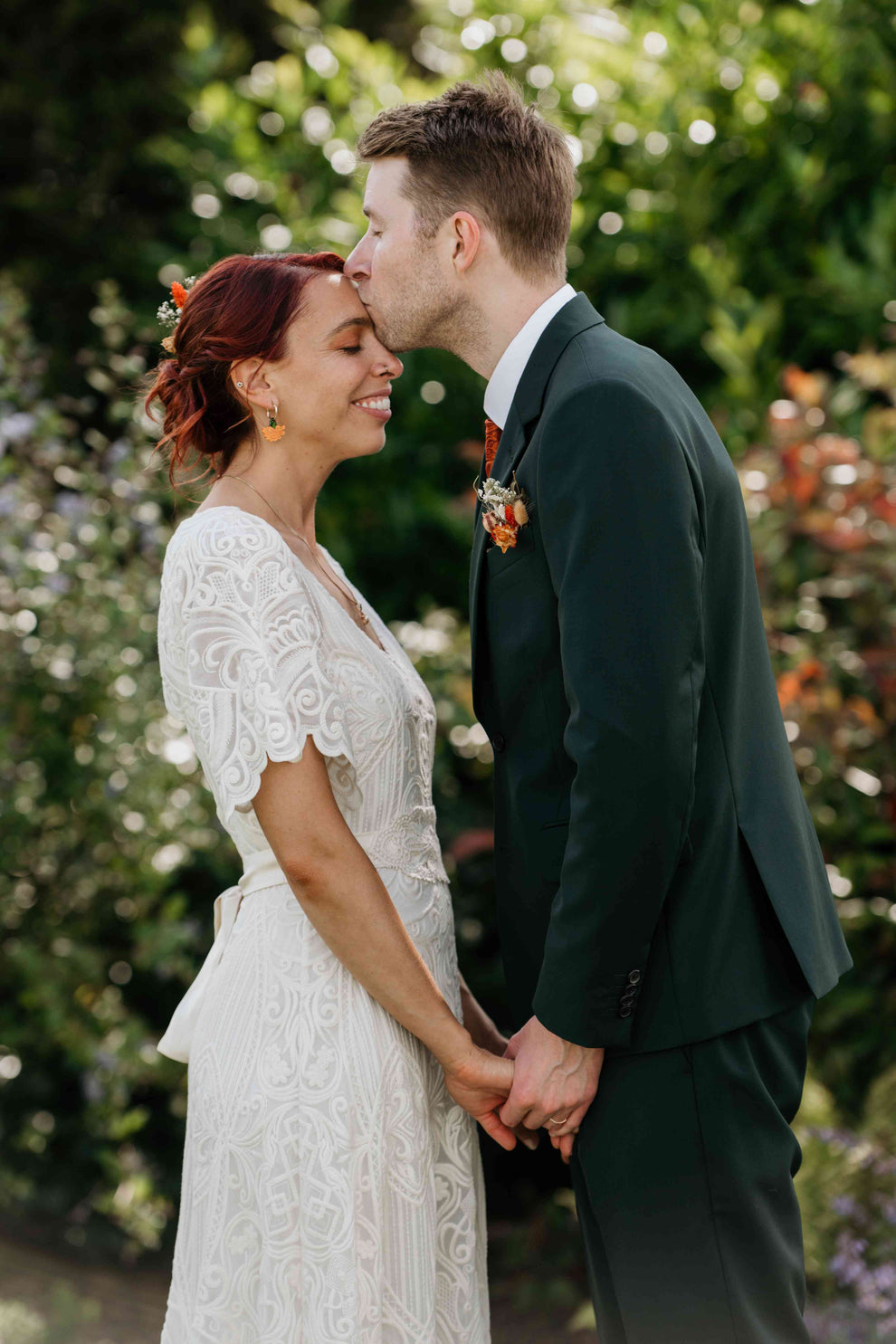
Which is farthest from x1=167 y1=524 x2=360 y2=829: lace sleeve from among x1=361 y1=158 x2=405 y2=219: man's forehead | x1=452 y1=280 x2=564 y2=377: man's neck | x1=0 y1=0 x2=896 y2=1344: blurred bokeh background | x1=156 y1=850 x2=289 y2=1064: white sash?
x1=0 y1=0 x2=896 y2=1344: blurred bokeh background

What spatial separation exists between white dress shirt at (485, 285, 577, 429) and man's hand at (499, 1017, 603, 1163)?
0.97m

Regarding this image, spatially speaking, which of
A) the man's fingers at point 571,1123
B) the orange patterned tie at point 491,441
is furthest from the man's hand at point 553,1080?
the orange patterned tie at point 491,441

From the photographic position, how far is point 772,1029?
186 cm

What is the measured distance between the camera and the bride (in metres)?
1.85

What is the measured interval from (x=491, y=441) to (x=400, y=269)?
1.06 feet

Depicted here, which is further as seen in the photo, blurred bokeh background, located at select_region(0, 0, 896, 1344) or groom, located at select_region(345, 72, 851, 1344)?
blurred bokeh background, located at select_region(0, 0, 896, 1344)

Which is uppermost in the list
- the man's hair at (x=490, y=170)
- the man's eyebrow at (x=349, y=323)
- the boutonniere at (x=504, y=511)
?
the man's hair at (x=490, y=170)

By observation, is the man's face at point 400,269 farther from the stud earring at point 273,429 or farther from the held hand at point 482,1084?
the held hand at point 482,1084

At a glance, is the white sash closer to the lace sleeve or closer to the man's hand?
the lace sleeve

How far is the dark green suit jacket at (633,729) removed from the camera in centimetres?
164

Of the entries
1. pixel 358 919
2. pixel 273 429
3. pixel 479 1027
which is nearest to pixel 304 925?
pixel 358 919

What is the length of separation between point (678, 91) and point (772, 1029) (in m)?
3.60

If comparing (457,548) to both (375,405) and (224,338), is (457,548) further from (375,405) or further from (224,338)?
(224,338)

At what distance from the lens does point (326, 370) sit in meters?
2.12
